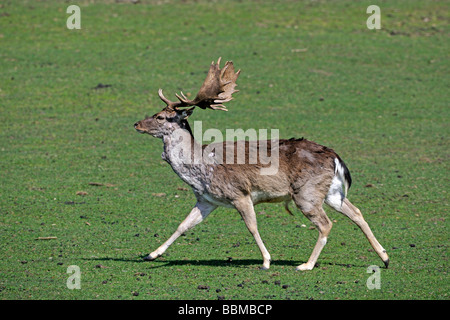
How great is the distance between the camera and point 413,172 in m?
14.4

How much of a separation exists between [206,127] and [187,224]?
287 inches

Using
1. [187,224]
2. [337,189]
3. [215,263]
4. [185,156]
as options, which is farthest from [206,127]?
[337,189]

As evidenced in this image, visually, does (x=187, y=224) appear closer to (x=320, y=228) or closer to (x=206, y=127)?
(x=320, y=228)

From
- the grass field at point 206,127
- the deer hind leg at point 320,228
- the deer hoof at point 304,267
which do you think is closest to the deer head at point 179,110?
the grass field at point 206,127

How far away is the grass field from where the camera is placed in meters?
9.21

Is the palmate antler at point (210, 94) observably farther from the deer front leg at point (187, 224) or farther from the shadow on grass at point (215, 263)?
the shadow on grass at point (215, 263)

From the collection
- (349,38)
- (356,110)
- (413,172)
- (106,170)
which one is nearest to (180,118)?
(106,170)

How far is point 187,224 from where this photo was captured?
978 centimetres

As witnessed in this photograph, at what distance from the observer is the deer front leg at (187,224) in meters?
9.72

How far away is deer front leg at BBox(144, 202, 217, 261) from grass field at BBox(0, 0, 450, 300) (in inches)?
7.4

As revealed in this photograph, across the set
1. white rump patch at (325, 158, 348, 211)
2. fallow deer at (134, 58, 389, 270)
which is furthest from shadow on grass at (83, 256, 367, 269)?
white rump patch at (325, 158, 348, 211)

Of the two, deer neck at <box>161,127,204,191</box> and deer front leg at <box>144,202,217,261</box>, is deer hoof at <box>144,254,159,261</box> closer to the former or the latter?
deer front leg at <box>144,202,217,261</box>
